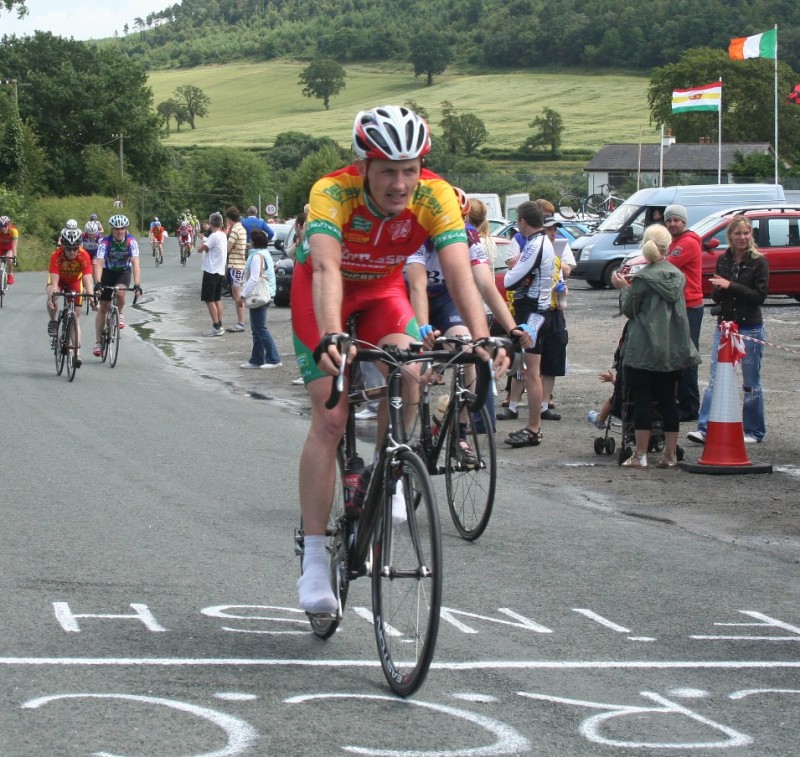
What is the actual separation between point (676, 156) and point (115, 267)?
10346 centimetres

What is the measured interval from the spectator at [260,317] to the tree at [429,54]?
172640 mm

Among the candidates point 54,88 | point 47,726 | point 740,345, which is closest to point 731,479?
point 740,345

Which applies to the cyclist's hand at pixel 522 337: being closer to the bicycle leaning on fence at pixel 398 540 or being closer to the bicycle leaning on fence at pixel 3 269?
the bicycle leaning on fence at pixel 398 540

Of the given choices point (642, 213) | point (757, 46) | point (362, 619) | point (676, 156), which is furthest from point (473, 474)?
point (676, 156)

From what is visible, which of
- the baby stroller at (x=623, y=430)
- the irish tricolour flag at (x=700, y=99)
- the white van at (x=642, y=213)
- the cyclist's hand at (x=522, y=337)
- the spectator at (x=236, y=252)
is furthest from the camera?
the irish tricolour flag at (x=700, y=99)

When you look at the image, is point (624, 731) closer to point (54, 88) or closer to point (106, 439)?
point (106, 439)

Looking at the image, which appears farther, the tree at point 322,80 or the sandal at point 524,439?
the tree at point 322,80

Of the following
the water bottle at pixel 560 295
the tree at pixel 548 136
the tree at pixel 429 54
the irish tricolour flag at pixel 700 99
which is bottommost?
the water bottle at pixel 560 295

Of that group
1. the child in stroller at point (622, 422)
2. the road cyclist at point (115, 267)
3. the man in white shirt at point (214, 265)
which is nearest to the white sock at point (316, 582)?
the child in stroller at point (622, 422)

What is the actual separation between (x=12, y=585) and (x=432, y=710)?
2628 mm

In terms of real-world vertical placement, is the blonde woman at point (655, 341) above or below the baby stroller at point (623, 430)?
above

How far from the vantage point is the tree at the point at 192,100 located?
181375mm

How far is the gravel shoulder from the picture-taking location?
875 centimetres

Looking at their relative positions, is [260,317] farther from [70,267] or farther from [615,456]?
[615,456]
